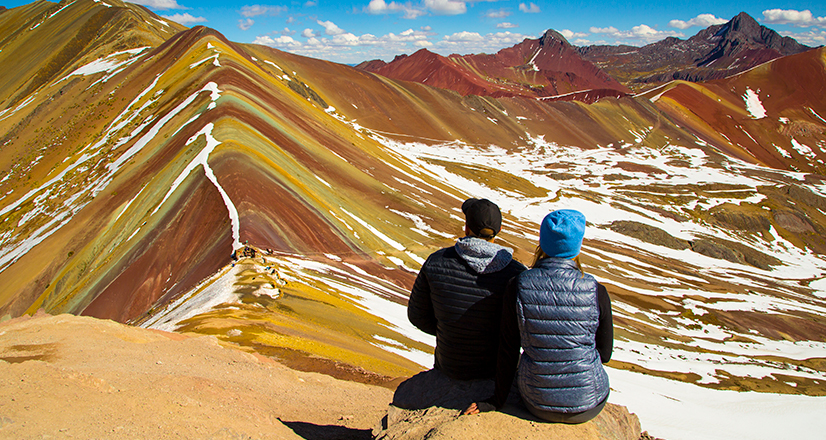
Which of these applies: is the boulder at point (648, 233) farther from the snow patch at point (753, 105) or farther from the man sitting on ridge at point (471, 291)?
the snow patch at point (753, 105)

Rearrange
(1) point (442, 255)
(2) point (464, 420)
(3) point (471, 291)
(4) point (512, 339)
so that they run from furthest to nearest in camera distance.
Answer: (1) point (442, 255), (3) point (471, 291), (2) point (464, 420), (4) point (512, 339)

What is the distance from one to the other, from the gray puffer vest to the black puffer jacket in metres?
0.47

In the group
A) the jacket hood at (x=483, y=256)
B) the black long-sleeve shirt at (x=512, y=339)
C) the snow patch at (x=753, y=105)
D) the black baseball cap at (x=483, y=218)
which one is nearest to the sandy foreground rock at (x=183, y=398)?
the black long-sleeve shirt at (x=512, y=339)

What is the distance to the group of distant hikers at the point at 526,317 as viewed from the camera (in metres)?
3.72

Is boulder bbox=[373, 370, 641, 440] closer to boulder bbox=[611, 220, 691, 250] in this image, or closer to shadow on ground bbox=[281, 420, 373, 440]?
shadow on ground bbox=[281, 420, 373, 440]

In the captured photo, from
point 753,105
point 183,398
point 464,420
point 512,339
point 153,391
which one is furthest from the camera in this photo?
point 753,105

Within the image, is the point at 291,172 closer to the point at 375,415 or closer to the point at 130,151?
the point at 130,151

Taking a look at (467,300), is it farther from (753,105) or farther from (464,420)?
(753,105)

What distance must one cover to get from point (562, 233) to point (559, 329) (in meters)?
0.81

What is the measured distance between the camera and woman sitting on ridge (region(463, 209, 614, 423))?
12.2 ft

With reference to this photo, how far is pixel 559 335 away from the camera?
12.3ft

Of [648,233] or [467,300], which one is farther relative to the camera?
[648,233]

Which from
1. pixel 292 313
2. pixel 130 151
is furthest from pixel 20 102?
pixel 292 313

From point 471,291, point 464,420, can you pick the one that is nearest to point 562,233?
point 471,291
